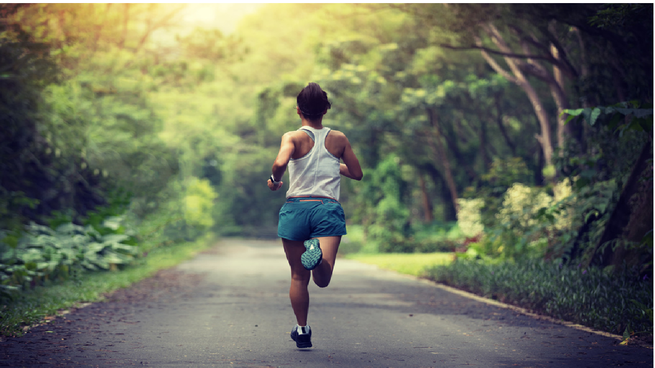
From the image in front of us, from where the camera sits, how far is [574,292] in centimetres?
780

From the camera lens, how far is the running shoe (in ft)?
15.3

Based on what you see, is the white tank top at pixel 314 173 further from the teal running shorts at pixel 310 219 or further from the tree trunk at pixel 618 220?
the tree trunk at pixel 618 220

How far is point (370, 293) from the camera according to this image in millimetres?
10617

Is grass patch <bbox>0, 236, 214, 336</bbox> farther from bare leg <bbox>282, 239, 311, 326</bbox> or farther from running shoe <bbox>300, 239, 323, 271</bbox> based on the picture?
running shoe <bbox>300, 239, 323, 271</bbox>

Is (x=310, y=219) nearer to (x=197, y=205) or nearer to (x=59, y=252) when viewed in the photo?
(x=59, y=252)

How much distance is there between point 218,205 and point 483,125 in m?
26.1

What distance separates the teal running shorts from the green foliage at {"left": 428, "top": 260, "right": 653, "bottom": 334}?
10.6 ft

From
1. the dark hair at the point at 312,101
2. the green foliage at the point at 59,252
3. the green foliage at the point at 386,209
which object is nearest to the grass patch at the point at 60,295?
the green foliage at the point at 59,252

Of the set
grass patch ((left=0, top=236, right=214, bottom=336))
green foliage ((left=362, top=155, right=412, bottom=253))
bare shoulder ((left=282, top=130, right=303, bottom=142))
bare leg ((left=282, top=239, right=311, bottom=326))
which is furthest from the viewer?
green foliage ((left=362, top=155, right=412, bottom=253))

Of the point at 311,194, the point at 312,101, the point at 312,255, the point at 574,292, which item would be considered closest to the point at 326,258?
the point at 312,255

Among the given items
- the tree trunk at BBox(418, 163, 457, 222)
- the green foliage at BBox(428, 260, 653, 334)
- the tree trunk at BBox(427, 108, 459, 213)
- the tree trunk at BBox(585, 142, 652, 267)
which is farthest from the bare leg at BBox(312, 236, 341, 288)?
the tree trunk at BBox(418, 163, 457, 222)

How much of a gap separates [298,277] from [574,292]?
168 inches

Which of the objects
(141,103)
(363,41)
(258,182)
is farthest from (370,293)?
(258,182)

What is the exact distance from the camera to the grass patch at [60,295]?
21.1 feet
